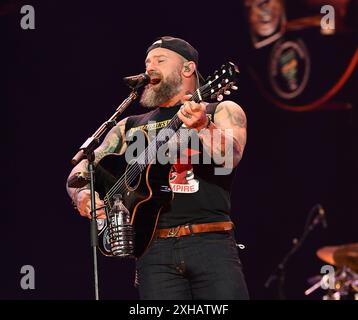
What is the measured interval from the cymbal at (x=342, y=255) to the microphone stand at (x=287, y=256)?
0.35 m

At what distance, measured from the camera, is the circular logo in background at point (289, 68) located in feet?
23.0

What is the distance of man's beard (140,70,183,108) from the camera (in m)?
3.88

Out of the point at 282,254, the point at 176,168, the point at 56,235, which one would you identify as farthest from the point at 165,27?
the point at 176,168

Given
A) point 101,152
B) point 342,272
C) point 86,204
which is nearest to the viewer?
point 86,204

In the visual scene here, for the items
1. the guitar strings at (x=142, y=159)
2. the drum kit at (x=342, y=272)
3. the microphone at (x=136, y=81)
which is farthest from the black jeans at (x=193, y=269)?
the drum kit at (x=342, y=272)

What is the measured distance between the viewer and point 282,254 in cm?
723

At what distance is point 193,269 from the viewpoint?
11.1 ft

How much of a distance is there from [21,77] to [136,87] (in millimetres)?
2942

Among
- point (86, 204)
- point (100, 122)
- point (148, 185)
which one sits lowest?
point (86, 204)

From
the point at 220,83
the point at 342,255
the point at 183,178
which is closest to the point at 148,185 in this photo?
the point at 183,178

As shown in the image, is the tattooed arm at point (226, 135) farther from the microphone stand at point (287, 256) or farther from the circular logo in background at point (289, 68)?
the microphone stand at point (287, 256)

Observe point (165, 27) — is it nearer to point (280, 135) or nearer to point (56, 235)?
point (280, 135)

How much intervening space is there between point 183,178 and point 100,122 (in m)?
→ 2.84

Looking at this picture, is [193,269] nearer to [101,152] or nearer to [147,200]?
[147,200]
